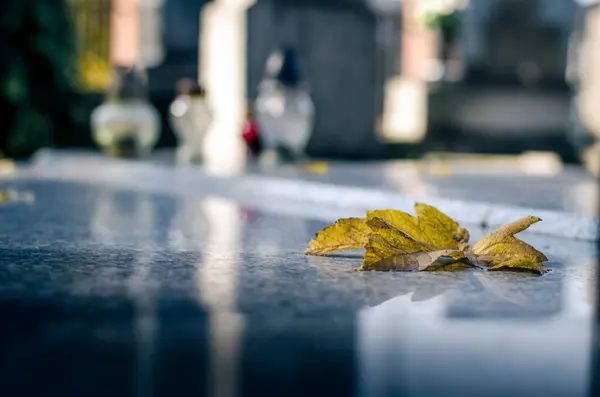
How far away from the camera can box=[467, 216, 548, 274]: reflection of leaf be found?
3.30m

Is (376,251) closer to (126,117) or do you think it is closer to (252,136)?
(252,136)

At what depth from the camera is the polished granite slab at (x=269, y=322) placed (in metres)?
1.88

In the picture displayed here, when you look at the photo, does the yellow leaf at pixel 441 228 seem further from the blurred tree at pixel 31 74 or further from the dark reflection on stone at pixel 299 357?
the blurred tree at pixel 31 74

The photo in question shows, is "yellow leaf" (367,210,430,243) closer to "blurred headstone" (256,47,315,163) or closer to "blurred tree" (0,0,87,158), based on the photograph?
"blurred headstone" (256,47,315,163)

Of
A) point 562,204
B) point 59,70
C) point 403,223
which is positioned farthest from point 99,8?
point 403,223

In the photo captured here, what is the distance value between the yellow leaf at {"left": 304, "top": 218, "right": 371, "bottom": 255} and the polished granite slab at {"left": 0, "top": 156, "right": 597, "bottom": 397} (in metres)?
0.06

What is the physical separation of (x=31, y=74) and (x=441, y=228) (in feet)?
28.5

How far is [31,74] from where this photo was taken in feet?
37.5

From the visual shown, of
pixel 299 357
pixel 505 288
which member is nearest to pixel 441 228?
pixel 505 288

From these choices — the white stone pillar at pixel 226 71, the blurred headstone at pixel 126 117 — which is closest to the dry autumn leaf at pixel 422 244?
the blurred headstone at pixel 126 117

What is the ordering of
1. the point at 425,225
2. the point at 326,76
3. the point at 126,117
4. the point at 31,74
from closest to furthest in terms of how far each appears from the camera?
the point at 425,225 → the point at 126,117 → the point at 326,76 → the point at 31,74

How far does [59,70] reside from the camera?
11594mm

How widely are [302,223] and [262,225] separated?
22 centimetres

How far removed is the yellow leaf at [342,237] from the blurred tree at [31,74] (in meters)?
7.98
